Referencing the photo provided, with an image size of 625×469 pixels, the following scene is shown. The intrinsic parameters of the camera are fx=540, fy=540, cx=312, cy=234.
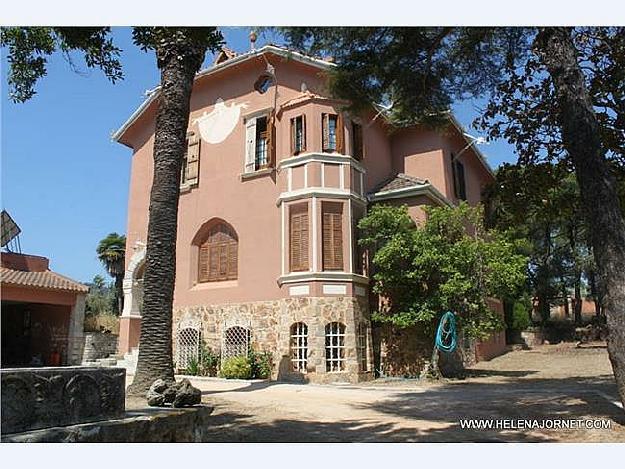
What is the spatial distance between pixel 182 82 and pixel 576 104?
6082 mm

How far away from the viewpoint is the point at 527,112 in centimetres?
959

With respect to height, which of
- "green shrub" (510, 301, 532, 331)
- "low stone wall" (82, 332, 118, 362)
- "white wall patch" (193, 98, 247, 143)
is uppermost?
"white wall patch" (193, 98, 247, 143)

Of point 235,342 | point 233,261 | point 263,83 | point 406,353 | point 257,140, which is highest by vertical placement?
point 263,83

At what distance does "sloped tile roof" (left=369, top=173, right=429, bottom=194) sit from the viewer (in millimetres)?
14766

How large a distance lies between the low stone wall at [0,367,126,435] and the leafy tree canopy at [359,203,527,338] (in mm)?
9493

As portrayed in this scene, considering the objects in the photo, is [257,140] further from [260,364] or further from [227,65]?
[260,364]

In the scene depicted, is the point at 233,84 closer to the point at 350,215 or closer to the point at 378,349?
the point at 350,215

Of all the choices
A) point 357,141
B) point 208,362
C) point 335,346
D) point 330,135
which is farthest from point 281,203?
point 208,362

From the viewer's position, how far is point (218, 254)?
53.0ft

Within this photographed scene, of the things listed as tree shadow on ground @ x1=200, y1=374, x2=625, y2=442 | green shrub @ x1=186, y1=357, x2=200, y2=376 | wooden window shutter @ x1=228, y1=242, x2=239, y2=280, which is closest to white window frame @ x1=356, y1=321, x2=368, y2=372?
tree shadow on ground @ x1=200, y1=374, x2=625, y2=442

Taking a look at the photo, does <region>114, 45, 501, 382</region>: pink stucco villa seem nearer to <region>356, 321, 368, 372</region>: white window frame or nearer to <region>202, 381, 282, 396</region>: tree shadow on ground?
<region>356, 321, 368, 372</region>: white window frame

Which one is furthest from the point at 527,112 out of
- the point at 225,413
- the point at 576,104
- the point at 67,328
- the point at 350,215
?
the point at 67,328

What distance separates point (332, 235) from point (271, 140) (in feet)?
11.4

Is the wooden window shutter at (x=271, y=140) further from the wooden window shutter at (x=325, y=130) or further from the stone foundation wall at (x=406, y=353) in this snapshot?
the stone foundation wall at (x=406, y=353)
